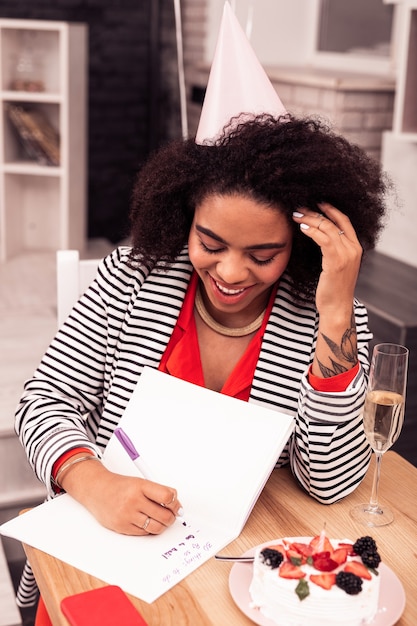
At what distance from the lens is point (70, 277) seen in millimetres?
1656

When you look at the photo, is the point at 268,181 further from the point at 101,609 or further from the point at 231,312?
the point at 101,609

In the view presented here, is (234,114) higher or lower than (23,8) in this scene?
lower

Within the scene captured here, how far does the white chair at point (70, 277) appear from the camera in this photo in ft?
5.41

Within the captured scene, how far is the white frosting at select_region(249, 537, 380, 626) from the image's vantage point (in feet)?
2.93

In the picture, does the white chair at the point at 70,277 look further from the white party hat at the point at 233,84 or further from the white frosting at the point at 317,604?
the white frosting at the point at 317,604

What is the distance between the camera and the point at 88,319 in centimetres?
144

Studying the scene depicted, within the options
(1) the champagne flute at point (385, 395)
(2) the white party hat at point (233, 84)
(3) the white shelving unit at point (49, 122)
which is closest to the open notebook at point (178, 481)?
(1) the champagne flute at point (385, 395)

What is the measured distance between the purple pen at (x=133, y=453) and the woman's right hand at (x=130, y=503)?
0.06 m

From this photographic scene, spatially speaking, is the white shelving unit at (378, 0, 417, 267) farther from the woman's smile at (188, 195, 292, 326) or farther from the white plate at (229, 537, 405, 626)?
the white plate at (229, 537, 405, 626)

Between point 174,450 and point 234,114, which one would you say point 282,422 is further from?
point 234,114

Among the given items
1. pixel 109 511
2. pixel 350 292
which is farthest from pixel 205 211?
pixel 109 511

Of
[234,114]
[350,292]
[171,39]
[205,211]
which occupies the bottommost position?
[350,292]

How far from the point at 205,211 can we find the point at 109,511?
1.59ft

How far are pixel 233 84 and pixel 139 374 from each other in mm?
508
